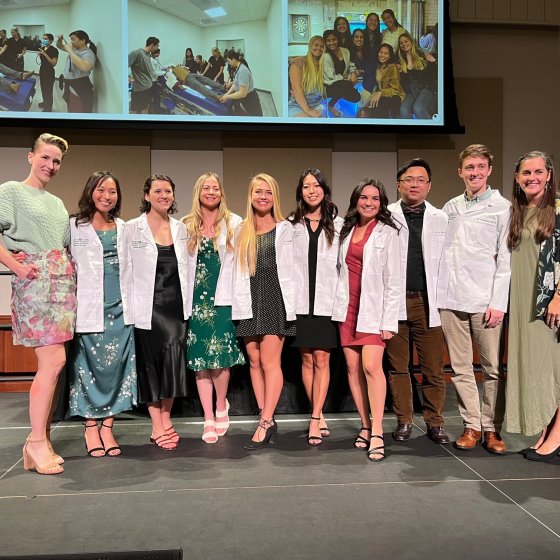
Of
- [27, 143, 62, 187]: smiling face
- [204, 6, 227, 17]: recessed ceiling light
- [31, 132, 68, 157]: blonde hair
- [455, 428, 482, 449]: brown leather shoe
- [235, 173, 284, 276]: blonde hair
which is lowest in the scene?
[455, 428, 482, 449]: brown leather shoe


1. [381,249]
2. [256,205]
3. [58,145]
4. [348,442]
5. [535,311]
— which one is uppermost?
[58,145]

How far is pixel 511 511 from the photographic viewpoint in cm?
268

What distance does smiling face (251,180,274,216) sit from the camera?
3.58m

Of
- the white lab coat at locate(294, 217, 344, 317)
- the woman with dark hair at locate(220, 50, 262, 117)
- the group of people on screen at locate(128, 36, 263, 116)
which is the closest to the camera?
the white lab coat at locate(294, 217, 344, 317)

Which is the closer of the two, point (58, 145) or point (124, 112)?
point (58, 145)

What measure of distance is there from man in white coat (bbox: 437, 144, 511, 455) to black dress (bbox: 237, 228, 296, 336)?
3.12 ft

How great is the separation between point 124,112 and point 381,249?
12.2 feet

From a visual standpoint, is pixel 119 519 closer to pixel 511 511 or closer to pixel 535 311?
pixel 511 511

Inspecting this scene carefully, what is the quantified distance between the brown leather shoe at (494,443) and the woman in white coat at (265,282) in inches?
49.4

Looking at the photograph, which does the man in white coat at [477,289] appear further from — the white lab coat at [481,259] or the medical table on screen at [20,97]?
the medical table on screen at [20,97]

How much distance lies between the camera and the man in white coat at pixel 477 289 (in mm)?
3434

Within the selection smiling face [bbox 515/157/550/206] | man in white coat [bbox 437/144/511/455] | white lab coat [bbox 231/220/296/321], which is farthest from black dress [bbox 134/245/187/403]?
smiling face [bbox 515/157/550/206]

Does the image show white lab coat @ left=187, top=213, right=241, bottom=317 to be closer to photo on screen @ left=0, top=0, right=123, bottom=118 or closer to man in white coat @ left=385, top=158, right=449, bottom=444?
man in white coat @ left=385, top=158, right=449, bottom=444

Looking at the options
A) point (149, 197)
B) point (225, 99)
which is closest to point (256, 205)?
point (149, 197)
